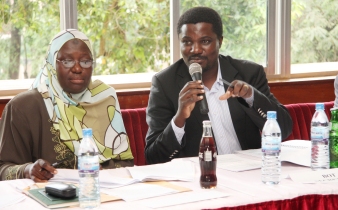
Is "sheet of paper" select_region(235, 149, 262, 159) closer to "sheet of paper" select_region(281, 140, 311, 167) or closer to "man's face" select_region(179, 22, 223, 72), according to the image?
"sheet of paper" select_region(281, 140, 311, 167)

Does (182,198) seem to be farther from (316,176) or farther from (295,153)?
(295,153)

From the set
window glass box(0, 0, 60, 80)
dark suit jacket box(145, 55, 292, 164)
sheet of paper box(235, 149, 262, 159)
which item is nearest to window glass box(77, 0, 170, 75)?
window glass box(0, 0, 60, 80)

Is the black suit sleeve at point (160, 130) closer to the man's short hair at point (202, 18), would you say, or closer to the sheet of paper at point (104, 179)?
the man's short hair at point (202, 18)

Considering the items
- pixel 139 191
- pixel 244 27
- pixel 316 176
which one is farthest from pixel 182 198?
pixel 244 27

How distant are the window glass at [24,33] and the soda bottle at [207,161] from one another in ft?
7.22

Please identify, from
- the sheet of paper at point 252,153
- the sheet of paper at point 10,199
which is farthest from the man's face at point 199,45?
the sheet of paper at point 10,199

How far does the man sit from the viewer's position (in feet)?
10.2

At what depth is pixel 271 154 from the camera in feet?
7.79

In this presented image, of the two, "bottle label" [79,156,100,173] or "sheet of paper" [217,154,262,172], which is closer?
"bottle label" [79,156,100,173]

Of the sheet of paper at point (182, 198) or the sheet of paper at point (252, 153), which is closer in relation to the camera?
the sheet of paper at point (182, 198)

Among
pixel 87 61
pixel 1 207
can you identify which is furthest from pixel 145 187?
pixel 87 61

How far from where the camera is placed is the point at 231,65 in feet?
11.0

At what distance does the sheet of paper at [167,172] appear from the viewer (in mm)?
2361

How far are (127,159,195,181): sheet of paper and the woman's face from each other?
2.05 feet
